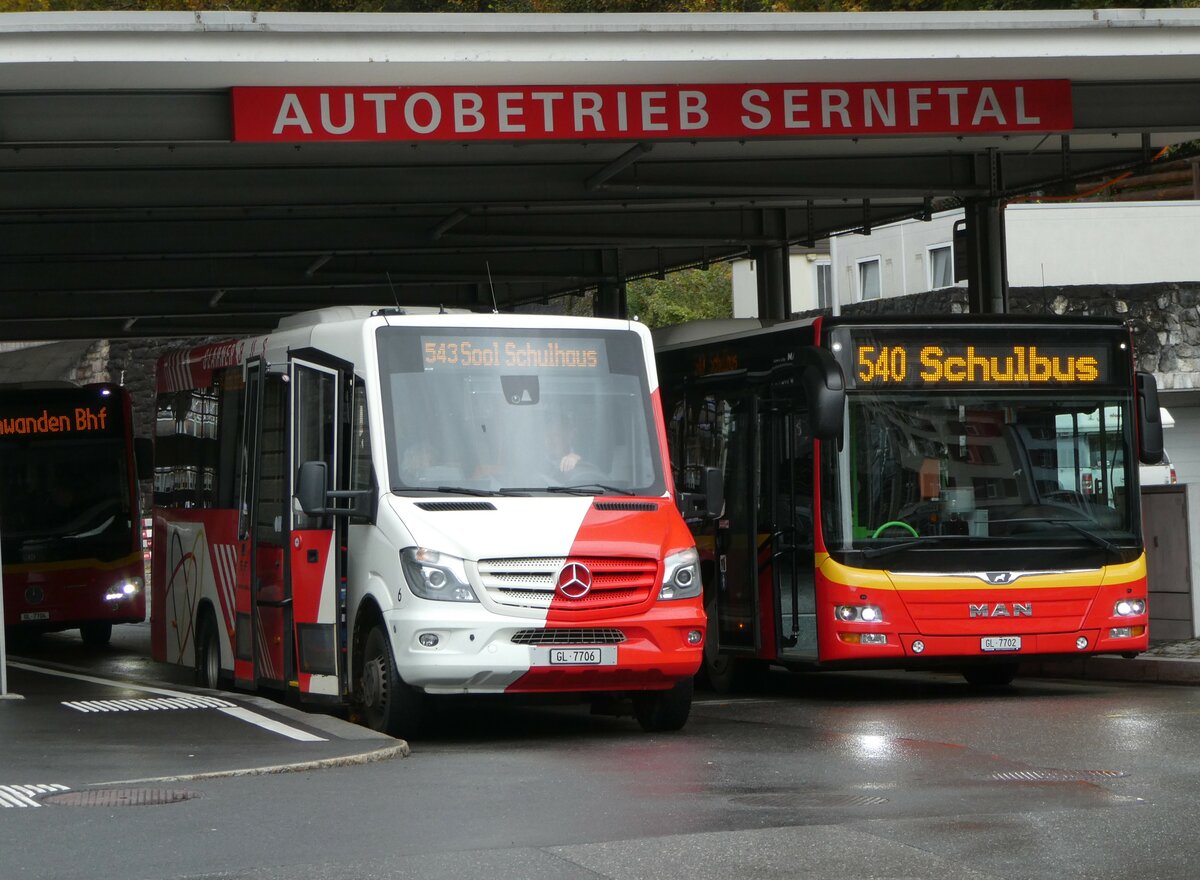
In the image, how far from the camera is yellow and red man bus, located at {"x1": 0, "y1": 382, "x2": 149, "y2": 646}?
1026 inches

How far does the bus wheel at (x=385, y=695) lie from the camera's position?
497 inches

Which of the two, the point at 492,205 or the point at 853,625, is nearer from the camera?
the point at 853,625

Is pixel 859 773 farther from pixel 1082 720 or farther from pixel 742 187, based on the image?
pixel 742 187

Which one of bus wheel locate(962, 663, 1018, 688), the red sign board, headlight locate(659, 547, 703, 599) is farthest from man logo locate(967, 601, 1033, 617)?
the red sign board

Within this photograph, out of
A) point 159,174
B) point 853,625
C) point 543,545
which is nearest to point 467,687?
point 543,545

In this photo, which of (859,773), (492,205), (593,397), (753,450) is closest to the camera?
(859,773)

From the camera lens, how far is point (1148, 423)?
51.1 ft

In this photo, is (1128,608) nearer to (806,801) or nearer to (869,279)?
(806,801)

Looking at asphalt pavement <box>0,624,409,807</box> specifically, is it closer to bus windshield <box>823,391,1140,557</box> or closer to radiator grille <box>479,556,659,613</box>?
radiator grille <box>479,556,659,613</box>

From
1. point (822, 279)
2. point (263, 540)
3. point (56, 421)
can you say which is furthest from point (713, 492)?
point (822, 279)

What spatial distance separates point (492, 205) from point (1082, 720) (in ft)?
36.0

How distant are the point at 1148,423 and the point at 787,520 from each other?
289 cm

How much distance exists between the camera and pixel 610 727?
14016mm

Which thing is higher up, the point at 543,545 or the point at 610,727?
the point at 543,545
